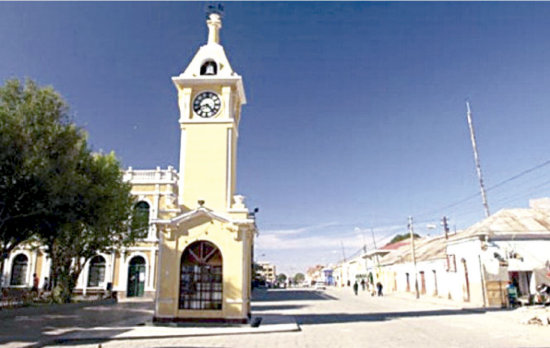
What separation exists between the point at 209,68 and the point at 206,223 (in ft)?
21.1

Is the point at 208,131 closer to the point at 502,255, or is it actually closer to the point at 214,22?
the point at 214,22

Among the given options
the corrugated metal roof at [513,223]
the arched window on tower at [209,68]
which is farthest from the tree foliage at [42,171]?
the corrugated metal roof at [513,223]

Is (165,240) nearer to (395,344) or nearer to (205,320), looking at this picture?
(205,320)

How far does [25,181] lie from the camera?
691 inches

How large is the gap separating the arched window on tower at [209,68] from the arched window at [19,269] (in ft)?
92.5

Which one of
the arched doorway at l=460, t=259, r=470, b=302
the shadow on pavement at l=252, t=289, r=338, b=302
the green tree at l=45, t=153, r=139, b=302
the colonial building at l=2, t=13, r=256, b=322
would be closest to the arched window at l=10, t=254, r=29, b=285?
the green tree at l=45, t=153, r=139, b=302

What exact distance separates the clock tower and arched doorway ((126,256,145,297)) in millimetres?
21564

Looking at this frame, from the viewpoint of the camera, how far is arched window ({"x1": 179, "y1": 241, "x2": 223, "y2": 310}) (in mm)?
15578

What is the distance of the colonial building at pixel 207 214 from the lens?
612 inches

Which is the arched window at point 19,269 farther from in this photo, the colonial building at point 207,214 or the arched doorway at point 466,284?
the arched doorway at point 466,284

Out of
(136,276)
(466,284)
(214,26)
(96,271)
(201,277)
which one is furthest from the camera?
(96,271)

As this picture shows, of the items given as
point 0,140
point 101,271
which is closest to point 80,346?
point 0,140

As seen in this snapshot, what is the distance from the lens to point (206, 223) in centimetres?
1599

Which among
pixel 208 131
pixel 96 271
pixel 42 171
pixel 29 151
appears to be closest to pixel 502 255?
pixel 208 131
